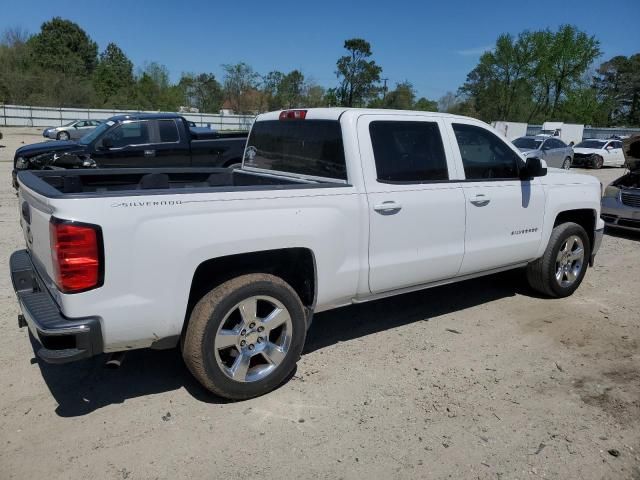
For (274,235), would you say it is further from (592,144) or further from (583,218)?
(592,144)

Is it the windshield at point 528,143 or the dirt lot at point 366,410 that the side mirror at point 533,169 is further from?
the windshield at point 528,143

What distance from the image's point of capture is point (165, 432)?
10.4 ft

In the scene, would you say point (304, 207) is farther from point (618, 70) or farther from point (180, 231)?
point (618, 70)

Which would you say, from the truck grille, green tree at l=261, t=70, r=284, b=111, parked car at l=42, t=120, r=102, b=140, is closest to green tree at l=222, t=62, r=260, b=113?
green tree at l=261, t=70, r=284, b=111

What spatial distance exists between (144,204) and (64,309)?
0.71 m

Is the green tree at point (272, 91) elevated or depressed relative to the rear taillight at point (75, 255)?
elevated

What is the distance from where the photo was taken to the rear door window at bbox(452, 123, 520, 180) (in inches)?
182

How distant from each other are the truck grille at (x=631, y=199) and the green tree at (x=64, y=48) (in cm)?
7629

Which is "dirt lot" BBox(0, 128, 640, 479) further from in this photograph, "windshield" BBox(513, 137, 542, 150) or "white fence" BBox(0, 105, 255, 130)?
"white fence" BBox(0, 105, 255, 130)

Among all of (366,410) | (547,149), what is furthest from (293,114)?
(547,149)

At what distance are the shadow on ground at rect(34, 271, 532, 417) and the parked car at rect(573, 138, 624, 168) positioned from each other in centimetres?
2253

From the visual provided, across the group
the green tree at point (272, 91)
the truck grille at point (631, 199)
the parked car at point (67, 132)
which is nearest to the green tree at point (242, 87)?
the green tree at point (272, 91)

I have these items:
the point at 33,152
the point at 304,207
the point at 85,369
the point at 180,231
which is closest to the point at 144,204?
the point at 180,231

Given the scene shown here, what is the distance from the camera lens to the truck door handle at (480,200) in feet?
14.9
